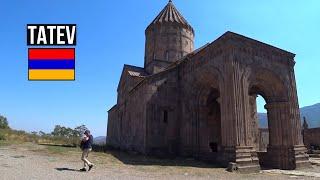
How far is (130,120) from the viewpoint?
92.4 ft

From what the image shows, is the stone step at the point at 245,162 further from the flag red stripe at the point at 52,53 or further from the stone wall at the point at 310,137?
the stone wall at the point at 310,137

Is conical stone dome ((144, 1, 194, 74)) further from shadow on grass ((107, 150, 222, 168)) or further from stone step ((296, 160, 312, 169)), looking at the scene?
stone step ((296, 160, 312, 169))

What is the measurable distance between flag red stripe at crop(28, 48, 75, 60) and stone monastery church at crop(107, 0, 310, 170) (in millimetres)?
9737

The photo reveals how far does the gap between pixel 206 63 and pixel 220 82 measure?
251 cm

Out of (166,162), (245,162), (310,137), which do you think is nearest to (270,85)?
(245,162)

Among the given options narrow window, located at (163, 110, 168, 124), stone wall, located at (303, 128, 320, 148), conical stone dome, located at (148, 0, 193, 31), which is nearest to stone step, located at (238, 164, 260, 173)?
narrow window, located at (163, 110, 168, 124)

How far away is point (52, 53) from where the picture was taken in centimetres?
1417

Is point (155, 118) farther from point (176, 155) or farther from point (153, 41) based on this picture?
point (153, 41)

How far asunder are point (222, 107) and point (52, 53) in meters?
10.7

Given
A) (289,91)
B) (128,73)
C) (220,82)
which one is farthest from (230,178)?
(128,73)

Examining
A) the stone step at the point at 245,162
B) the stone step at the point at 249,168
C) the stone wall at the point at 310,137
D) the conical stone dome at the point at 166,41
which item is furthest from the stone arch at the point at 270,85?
the stone wall at the point at 310,137

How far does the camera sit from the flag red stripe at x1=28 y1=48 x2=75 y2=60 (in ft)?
45.7

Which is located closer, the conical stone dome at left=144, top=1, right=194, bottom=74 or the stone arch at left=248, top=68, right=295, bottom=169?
the stone arch at left=248, top=68, right=295, bottom=169

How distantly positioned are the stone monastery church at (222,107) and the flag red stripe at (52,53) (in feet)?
31.9
